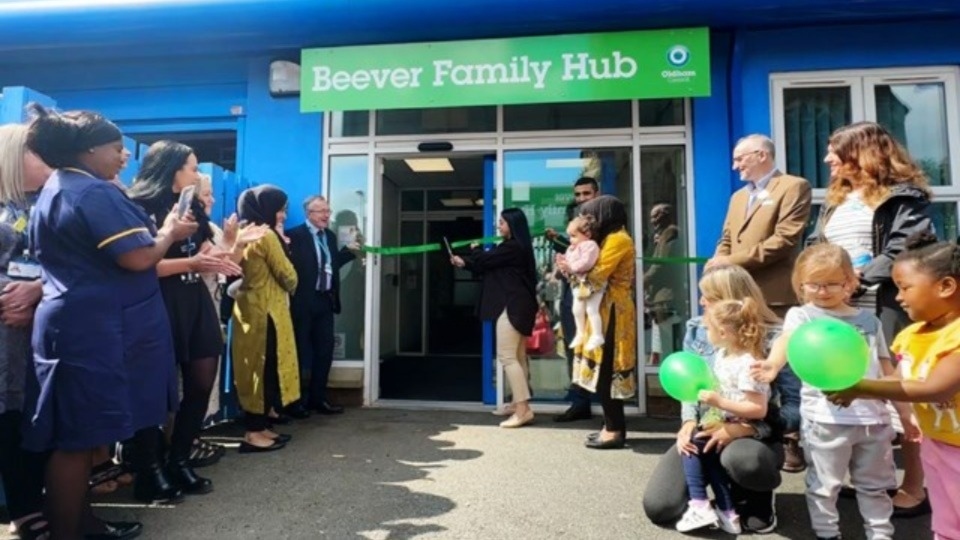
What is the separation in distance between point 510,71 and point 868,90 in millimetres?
2821

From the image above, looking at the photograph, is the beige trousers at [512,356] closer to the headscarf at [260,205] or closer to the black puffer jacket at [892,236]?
the headscarf at [260,205]

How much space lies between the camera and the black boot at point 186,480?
9.41 feet

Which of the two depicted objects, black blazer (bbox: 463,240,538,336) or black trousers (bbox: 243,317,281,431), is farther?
black blazer (bbox: 463,240,538,336)

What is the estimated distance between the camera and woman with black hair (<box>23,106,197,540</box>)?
6.86ft

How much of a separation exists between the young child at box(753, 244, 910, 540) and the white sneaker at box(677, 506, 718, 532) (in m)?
0.39

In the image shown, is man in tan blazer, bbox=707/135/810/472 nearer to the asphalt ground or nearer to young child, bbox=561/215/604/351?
young child, bbox=561/215/604/351

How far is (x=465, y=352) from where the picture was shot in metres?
8.60

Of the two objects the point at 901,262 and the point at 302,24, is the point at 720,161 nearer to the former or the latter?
the point at 901,262

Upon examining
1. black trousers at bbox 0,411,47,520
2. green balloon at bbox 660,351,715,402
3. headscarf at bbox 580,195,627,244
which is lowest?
black trousers at bbox 0,411,47,520

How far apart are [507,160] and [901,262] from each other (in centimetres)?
343

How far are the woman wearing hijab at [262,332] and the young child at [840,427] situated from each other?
2.81 metres

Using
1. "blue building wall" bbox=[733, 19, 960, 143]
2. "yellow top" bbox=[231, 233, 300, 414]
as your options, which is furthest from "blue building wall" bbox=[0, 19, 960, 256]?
"yellow top" bbox=[231, 233, 300, 414]

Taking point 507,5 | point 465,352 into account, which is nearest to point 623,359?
point 507,5

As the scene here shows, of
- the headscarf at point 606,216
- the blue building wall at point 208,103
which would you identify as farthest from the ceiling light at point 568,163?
the blue building wall at point 208,103
